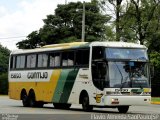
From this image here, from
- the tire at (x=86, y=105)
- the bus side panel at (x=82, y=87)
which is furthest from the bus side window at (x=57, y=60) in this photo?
the tire at (x=86, y=105)

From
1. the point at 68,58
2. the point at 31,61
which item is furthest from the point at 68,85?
the point at 31,61

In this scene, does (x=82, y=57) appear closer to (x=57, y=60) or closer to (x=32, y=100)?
(x=57, y=60)

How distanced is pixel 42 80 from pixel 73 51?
3.63 metres

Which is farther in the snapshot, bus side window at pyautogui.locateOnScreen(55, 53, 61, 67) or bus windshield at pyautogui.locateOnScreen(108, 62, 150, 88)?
bus side window at pyautogui.locateOnScreen(55, 53, 61, 67)

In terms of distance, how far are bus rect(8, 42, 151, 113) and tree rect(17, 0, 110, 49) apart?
136 feet

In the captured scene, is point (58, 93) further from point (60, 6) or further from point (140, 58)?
point (60, 6)

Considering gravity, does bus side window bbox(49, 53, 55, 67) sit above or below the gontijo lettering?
above

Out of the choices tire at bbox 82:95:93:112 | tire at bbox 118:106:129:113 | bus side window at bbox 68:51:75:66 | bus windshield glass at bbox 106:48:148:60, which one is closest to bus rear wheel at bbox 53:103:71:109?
bus side window at bbox 68:51:75:66

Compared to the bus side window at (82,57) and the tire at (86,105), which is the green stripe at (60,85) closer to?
the bus side window at (82,57)

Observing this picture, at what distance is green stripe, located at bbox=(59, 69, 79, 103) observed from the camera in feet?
92.9

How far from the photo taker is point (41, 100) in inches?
1257

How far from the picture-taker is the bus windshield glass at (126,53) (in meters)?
26.3

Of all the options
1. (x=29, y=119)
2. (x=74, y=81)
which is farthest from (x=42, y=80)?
(x=29, y=119)

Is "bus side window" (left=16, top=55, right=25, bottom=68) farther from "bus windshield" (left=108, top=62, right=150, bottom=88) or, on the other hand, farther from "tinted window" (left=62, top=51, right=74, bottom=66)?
"bus windshield" (left=108, top=62, right=150, bottom=88)
